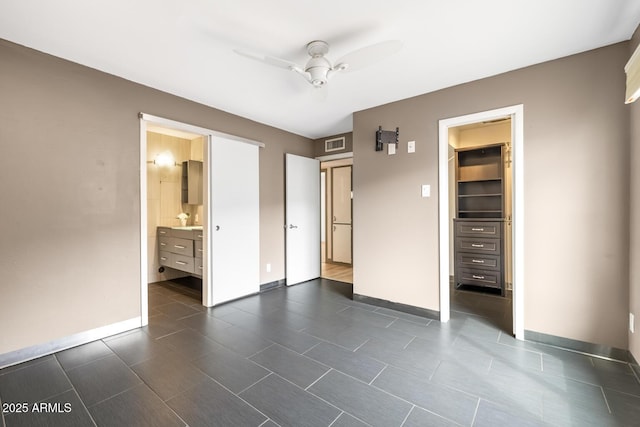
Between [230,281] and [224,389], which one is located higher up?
[230,281]

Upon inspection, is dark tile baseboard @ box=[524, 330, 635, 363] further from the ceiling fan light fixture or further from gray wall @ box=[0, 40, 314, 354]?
gray wall @ box=[0, 40, 314, 354]

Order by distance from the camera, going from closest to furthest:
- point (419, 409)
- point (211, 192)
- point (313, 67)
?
1. point (419, 409)
2. point (313, 67)
3. point (211, 192)

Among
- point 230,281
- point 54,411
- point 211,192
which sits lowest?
point 54,411

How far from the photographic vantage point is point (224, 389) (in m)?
1.80

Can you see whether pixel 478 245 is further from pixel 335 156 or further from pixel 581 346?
pixel 335 156

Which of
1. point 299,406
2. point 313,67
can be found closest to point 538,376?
point 299,406

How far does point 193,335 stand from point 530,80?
12.6 feet

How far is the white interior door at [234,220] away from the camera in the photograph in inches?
135

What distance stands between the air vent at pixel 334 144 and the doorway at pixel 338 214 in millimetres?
1236

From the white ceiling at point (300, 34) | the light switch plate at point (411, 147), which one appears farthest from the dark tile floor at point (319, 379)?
the white ceiling at point (300, 34)

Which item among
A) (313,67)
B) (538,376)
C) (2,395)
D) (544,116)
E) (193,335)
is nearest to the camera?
(2,395)

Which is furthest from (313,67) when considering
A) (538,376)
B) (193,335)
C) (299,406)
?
(538,376)

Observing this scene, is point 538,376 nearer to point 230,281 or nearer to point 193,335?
point 193,335

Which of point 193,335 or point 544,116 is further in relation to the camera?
point 193,335
